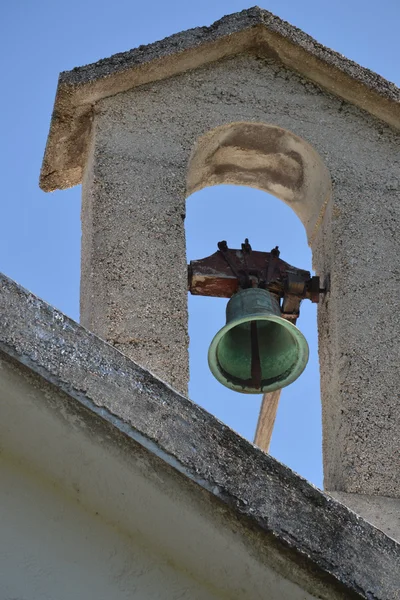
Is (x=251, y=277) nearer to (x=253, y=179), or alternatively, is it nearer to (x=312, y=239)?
(x=312, y=239)

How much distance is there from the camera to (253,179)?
603cm

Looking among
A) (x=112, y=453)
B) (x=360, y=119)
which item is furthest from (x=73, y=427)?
(x=360, y=119)

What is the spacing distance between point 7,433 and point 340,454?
74.7 inches

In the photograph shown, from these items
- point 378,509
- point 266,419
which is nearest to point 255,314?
point 378,509

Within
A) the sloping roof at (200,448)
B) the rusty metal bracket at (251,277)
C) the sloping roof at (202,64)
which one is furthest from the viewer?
the sloping roof at (202,64)

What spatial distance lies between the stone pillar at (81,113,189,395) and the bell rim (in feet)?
0.56

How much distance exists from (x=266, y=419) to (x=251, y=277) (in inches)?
45.2

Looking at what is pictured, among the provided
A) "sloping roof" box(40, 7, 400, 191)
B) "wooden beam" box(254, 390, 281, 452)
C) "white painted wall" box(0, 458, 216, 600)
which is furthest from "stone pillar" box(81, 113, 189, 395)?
"white painted wall" box(0, 458, 216, 600)

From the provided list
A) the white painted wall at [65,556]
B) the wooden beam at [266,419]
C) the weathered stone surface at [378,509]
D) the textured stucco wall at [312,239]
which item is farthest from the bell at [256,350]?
the white painted wall at [65,556]

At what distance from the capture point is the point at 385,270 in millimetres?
5449

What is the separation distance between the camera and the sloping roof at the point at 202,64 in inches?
223

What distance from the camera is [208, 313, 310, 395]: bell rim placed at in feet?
16.6

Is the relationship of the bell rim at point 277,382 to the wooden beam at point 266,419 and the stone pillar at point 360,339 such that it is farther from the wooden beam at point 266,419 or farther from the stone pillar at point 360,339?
the wooden beam at point 266,419

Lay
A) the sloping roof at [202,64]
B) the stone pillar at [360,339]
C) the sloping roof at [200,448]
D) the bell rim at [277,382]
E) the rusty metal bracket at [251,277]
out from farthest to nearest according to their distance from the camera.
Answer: the sloping roof at [202,64] → the rusty metal bracket at [251,277] → the bell rim at [277,382] → the stone pillar at [360,339] → the sloping roof at [200,448]
